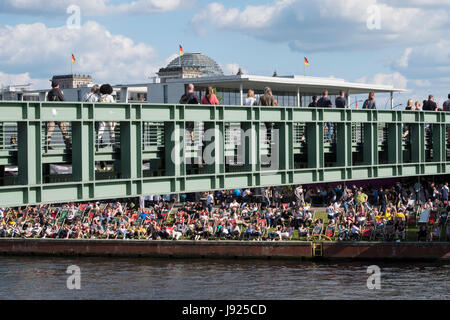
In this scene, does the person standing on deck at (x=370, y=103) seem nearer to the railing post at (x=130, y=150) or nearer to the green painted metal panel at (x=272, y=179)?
the green painted metal panel at (x=272, y=179)

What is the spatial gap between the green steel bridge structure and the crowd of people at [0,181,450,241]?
129 inches

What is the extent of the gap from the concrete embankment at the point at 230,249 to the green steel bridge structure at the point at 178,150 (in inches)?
162

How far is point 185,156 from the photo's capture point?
27.7m

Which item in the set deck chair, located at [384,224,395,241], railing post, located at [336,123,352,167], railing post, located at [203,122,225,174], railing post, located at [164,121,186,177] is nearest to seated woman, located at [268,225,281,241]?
deck chair, located at [384,224,395,241]

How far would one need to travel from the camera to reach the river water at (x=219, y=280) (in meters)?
36.2

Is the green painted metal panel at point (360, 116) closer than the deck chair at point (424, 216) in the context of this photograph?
Yes

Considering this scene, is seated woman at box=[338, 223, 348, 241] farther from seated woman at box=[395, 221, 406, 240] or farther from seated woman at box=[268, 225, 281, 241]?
seated woman at box=[268, 225, 281, 241]

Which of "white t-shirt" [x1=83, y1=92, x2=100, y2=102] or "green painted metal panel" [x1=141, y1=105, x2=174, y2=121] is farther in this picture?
"green painted metal panel" [x1=141, y1=105, x2=174, y2=121]

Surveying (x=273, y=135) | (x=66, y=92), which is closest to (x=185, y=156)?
(x=273, y=135)

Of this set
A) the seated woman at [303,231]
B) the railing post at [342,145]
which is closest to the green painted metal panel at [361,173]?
the railing post at [342,145]

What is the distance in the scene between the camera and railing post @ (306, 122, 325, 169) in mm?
33719

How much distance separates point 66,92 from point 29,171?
82202mm

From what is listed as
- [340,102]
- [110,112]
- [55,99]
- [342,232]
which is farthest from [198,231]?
[55,99]

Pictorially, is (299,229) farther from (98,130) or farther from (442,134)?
(98,130)
